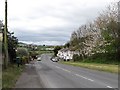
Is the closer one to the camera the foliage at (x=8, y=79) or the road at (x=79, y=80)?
the foliage at (x=8, y=79)

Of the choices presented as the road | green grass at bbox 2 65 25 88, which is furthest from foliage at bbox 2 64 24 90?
the road

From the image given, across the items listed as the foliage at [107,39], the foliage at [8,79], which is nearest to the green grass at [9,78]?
the foliage at [8,79]

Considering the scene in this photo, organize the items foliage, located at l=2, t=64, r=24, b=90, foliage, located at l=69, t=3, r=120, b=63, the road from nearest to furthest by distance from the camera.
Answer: foliage, located at l=2, t=64, r=24, b=90
the road
foliage, located at l=69, t=3, r=120, b=63

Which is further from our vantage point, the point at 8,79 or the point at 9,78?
the point at 9,78

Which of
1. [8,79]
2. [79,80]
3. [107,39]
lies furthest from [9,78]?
[107,39]

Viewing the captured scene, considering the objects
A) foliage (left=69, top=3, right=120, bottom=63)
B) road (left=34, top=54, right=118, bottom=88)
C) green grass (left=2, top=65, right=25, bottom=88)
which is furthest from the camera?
foliage (left=69, top=3, right=120, bottom=63)

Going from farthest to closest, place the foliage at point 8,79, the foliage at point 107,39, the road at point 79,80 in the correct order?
the foliage at point 107,39, the road at point 79,80, the foliage at point 8,79

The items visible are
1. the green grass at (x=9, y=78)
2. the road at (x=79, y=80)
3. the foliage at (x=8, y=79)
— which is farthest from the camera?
the green grass at (x=9, y=78)

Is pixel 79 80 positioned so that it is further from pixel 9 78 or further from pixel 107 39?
pixel 107 39

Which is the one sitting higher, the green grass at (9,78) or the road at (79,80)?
the green grass at (9,78)

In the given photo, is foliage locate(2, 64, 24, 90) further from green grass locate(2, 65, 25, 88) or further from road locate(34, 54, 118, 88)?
road locate(34, 54, 118, 88)

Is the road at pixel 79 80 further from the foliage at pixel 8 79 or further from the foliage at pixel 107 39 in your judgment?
the foliage at pixel 107 39

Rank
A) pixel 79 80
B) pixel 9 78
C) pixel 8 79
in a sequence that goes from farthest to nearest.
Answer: pixel 9 78, pixel 79 80, pixel 8 79

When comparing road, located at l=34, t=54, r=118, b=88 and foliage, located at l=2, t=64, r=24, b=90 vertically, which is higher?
foliage, located at l=2, t=64, r=24, b=90
